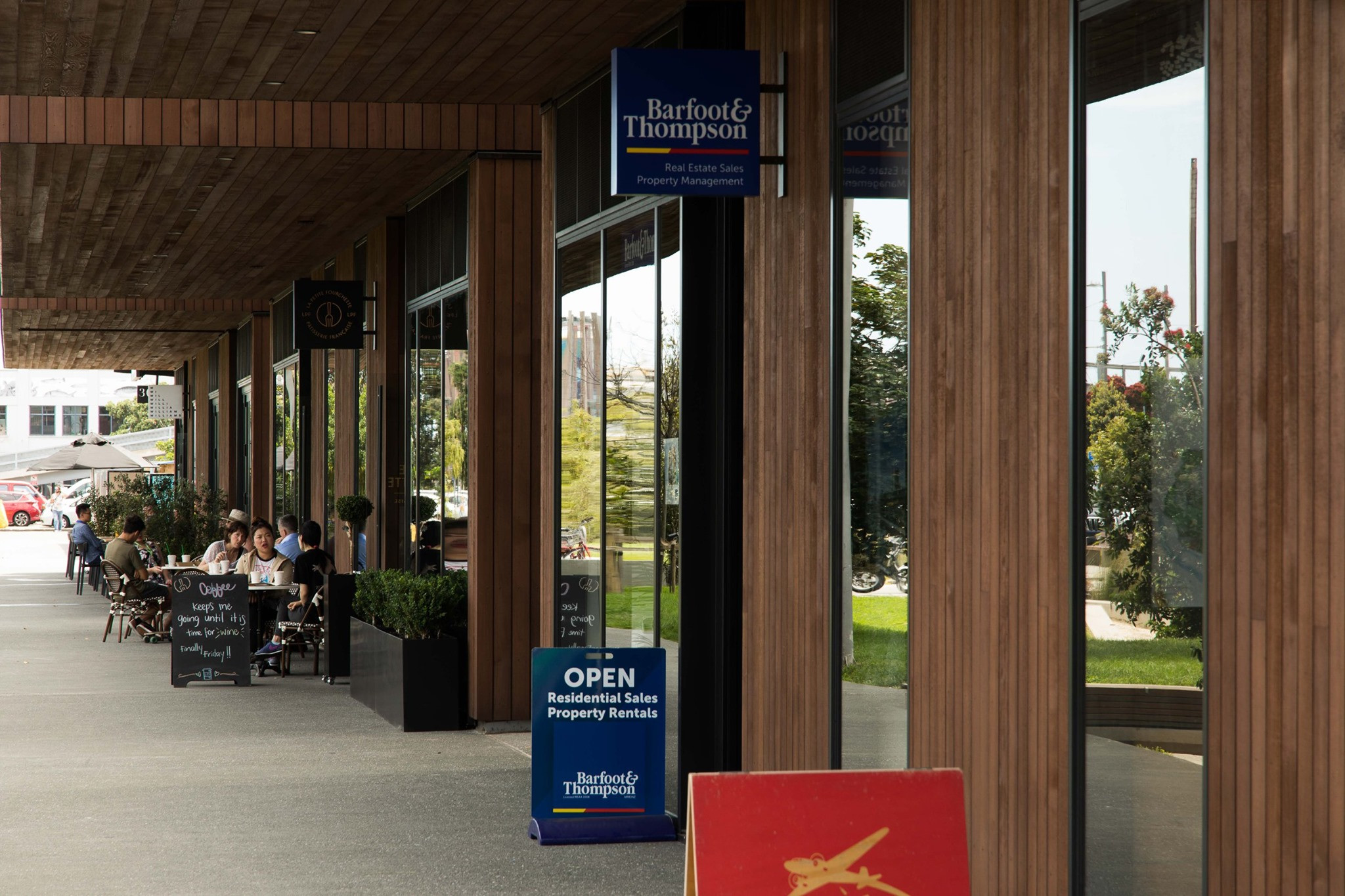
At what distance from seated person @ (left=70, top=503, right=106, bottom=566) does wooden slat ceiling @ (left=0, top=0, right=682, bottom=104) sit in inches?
655

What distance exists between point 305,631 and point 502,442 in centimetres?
434

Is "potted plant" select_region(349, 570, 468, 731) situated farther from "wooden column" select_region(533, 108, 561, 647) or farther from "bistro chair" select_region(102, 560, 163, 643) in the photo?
"bistro chair" select_region(102, 560, 163, 643)

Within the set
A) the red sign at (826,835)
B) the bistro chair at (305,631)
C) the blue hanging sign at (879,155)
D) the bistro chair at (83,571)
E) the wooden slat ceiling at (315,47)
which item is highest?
the wooden slat ceiling at (315,47)

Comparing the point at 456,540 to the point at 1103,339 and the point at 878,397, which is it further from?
the point at 1103,339

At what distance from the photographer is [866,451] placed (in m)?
6.33

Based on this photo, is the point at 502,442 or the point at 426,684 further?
the point at 502,442

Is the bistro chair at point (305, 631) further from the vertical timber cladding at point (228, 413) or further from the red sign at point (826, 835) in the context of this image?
the vertical timber cladding at point (228, 413)

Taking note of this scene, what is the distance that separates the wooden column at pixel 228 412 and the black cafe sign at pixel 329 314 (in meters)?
11.8

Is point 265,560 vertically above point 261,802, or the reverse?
point 265,560

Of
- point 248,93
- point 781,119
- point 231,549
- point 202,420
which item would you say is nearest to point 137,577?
point 231,549

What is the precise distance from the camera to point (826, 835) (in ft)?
14.2

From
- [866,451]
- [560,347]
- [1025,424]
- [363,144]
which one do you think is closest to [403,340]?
[363,144]

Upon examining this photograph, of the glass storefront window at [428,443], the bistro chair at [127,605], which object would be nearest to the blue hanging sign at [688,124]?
the glass storefront window at [428,443]

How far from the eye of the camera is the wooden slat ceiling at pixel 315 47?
26.0ft
